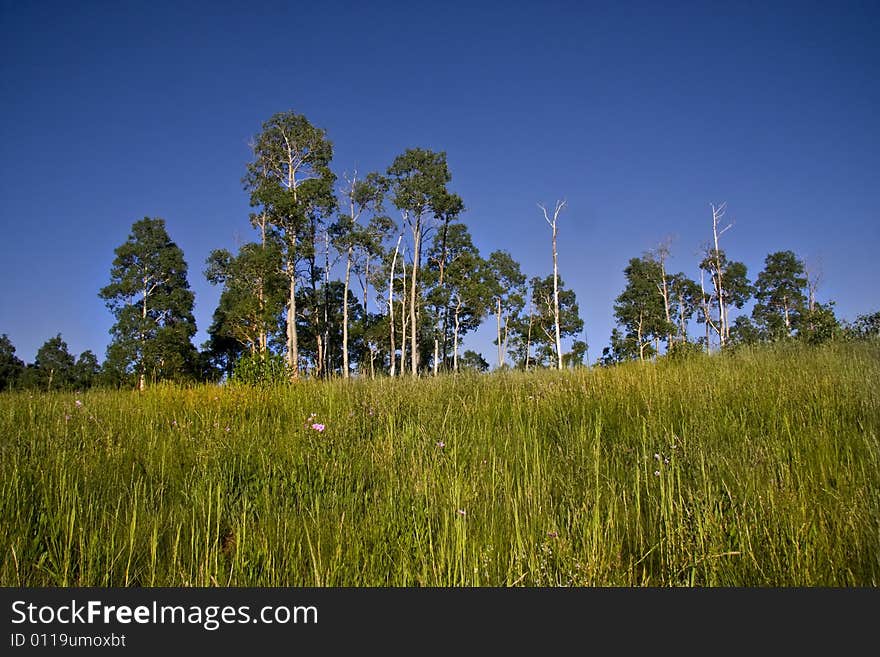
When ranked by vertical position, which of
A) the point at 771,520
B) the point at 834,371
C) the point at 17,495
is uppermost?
the point at 834,371

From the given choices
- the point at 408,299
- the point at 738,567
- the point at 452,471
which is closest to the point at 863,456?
the point at 738,567

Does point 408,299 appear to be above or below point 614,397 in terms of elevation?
above

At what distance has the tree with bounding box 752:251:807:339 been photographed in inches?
1604

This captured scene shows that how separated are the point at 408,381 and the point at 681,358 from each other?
5.30 metres

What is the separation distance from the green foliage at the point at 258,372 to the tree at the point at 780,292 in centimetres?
4491

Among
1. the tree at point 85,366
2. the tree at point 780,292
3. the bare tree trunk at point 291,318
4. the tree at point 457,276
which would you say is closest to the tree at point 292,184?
the bare tree trunk at point 291,318

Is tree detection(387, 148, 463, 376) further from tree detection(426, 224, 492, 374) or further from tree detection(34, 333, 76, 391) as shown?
tree detection(34, 333, 76, 391)

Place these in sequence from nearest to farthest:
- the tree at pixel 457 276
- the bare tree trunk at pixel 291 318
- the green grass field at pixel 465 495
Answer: the green grass field at pixel 465 495
the bare tree trunk at pixel 291 318
the tree at pixel 457 276

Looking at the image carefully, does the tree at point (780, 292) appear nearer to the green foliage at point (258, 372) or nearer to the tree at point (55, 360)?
the green foliage at point (258, 372)

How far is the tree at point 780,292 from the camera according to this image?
40.8 m

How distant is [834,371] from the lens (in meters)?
5.60

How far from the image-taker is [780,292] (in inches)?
1645

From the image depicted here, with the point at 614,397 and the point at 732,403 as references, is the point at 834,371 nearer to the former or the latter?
the point at 732,403

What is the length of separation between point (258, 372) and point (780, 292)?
158 ft
